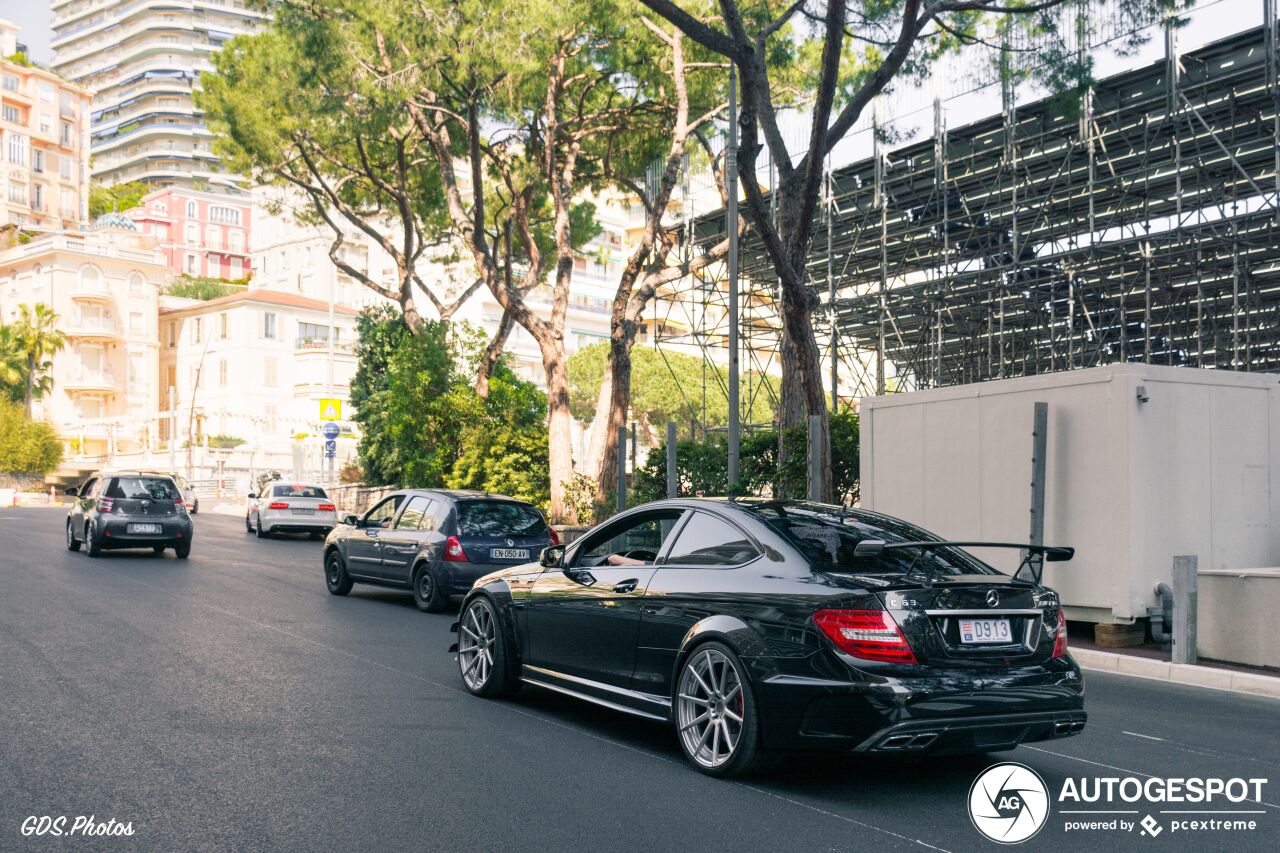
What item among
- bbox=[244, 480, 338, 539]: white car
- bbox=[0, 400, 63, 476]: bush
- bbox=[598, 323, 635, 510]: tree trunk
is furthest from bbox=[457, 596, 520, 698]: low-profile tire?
bbox=[0, 400, 63, 476]: bush

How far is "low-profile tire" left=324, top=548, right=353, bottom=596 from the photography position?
15.5m

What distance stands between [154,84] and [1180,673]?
16434 centimetres

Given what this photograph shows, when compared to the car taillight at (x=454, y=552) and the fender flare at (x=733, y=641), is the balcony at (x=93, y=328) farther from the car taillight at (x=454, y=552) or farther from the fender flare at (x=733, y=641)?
the fender flare at (x=733, y=641)

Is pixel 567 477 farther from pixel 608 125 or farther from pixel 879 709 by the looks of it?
pixel 879 709

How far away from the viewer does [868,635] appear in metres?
5.59

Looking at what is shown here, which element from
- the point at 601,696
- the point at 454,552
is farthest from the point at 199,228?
the point at 601,696

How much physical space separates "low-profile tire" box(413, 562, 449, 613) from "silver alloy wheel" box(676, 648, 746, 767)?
7.87m

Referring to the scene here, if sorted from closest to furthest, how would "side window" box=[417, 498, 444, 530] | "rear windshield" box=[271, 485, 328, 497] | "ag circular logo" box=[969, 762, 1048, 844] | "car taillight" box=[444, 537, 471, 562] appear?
1. "ag circular logo" box=[969, 762, 1048, 844]
2. "car taillight" box=[444, 537, 471, 562]
3. "side window" box=[417, 498, 444, 530]
4. "rear windshield" box=[271, 485, 328, 497]

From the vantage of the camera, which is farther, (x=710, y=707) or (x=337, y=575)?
(x=337, y=575)

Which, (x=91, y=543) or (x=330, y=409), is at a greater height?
(x=330, y=409)

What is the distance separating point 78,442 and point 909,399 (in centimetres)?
7096

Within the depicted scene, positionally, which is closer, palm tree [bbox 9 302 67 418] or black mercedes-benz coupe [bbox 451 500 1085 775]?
black mercedes-benz coupe [bbox 451 500 1085 775]

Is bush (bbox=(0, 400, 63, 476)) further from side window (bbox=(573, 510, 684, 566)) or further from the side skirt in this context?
side window (bbox=(573, 510, 684, 566))

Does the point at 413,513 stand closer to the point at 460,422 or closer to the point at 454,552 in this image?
the point at 454,552
